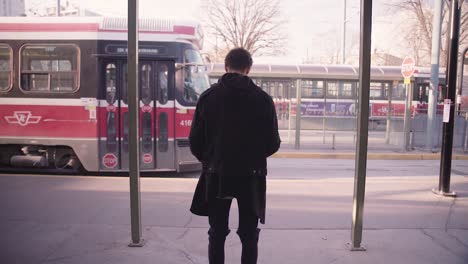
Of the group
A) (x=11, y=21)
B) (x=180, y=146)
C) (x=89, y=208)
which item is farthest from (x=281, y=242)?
(x=11, y=21)

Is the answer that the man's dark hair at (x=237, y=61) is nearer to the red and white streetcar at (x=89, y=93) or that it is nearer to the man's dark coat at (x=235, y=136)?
the man's dark coat at (x=235, y=136)

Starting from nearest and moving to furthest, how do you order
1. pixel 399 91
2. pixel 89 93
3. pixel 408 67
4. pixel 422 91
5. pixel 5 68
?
pixel 89 93 < pixel 5 68 < pixel 408 67 < pixel 399 91 < pixel 422 91

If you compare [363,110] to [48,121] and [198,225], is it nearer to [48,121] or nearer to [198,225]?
[198,225]

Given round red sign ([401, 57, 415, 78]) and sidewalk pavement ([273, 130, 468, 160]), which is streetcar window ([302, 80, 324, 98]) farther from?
round red sign ([401, 57, 415, 78])

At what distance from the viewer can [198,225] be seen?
5023mm

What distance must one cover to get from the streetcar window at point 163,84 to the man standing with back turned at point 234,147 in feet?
17.0

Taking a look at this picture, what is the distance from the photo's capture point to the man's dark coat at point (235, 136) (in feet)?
9.48

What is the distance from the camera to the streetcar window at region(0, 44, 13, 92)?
8039 mm

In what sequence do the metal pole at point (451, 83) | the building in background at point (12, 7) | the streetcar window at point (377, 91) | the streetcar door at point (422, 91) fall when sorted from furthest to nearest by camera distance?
the building in background at point (12, 7)
the streetcar door at point (422, 91)
the streetcar window at point (377, 91)
the metal pole at point (451, 83)

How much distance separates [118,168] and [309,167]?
5.13 m

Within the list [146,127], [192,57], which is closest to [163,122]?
[146,127]

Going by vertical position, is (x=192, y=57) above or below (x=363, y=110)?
above

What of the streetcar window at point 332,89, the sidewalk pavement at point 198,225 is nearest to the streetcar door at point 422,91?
the streetcar window at point 332,89

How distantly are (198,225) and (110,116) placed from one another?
3875 mm
